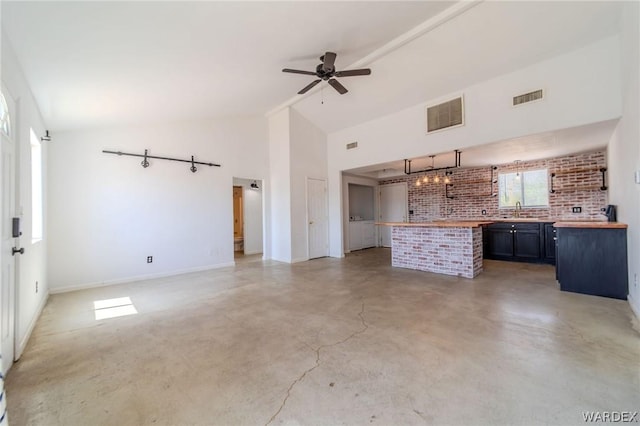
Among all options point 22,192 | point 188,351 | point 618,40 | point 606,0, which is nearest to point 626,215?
point 618,40

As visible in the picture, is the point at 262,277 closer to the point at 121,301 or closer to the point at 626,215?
the point at 121,301

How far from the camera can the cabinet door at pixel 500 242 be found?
19.9 feet

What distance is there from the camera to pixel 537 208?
245 inches

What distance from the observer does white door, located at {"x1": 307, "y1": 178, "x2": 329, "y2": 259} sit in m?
7.03

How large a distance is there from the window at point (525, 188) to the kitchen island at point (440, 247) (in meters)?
2.09

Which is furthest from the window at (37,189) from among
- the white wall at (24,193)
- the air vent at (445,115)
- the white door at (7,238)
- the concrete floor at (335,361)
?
the air vent at (445,115)

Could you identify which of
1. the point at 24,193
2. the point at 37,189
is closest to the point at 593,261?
the point at 24,193

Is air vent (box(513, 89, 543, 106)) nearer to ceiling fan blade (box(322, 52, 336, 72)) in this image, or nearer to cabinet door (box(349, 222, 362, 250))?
ceiling fan blade (box(322, 52, 336, 72))

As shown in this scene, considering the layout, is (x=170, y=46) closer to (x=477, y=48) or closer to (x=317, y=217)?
(x=477, y=48)

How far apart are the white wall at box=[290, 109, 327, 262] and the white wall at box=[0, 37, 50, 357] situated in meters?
4.37

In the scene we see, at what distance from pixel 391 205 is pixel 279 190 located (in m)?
4.05

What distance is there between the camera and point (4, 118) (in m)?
2.09

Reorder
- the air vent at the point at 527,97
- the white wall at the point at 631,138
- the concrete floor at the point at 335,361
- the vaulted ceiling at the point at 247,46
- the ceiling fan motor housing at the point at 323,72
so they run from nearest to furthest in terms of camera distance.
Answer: the concrete floor at the point at 335,361 < the vaulted ceiling at the point at 247,46 < the white wall at the point at 631,138 < the ceiling fan motor housing at the point at 323,72 < the air vent at the point at 527,97

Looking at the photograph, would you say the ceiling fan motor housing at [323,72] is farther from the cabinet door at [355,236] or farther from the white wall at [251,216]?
the cabinet door at [355,236]
